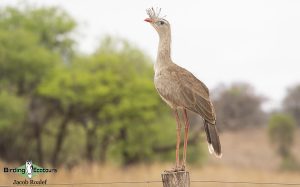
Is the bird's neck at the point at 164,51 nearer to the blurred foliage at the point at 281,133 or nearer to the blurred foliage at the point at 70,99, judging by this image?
the blurred foliage at the point at 70,99

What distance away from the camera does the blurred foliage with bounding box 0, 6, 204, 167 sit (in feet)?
140

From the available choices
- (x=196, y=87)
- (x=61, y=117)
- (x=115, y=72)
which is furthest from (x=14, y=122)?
(x=196, y=87)

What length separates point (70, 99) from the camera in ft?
141

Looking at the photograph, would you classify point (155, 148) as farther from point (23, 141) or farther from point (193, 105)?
point (193, 105)

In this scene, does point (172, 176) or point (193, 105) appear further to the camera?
point (193, 105)

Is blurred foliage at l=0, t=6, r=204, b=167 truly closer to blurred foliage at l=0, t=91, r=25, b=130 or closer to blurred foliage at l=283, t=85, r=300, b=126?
blurred foliage at l=0, t=91, r=25, b=130

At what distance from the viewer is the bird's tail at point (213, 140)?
29.9ft

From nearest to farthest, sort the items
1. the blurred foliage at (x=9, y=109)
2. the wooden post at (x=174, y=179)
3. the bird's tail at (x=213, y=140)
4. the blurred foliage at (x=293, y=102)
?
1. the wooden post at (x=174, y=179)
2. the bird's tail at (x=213, y=140)
3. the blurred foliage at (x=9, y=109)
4. the blurred foliage at (x=293, y=102)

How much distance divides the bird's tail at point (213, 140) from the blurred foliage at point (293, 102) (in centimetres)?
8593

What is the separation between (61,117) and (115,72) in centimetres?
533

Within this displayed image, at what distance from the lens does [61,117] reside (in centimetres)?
4650

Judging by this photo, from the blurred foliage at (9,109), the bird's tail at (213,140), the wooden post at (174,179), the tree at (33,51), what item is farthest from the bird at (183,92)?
the tree at (33,51)

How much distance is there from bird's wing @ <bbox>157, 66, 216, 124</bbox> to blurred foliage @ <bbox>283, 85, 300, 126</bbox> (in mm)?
85690

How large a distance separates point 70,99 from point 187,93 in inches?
1341
